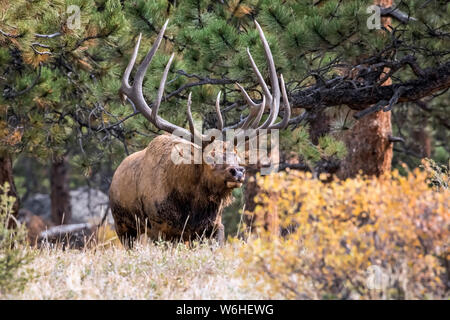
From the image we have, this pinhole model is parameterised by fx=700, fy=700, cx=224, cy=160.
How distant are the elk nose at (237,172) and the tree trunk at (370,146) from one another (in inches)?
159

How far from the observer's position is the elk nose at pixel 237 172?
6.43 meters

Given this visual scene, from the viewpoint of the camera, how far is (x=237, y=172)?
6.47 m

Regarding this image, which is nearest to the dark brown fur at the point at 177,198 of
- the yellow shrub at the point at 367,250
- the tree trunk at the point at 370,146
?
the yellow shrub at the point at 367,250

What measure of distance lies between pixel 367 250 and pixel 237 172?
8.19 feet

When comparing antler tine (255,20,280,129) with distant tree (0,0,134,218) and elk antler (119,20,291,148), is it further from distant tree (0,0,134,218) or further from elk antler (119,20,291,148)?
distant tree (0,0,134,218)

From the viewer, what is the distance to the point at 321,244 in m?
4.27

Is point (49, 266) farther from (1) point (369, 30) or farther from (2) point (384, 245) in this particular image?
(1) point (369, 30)

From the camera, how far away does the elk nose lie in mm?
6429

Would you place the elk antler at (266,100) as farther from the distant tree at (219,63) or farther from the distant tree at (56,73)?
the distant tree at (56,73)

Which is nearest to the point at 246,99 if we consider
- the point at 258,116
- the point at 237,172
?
the point at 258,116
